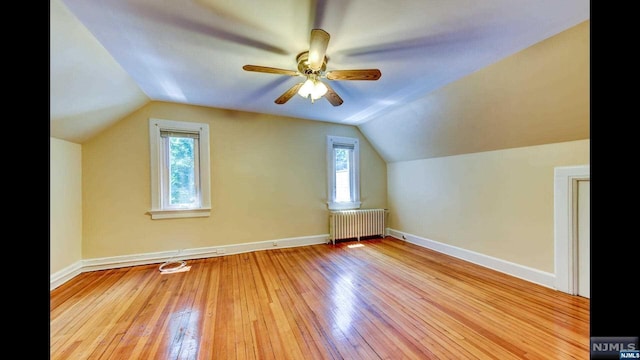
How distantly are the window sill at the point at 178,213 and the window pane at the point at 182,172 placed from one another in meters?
0.12

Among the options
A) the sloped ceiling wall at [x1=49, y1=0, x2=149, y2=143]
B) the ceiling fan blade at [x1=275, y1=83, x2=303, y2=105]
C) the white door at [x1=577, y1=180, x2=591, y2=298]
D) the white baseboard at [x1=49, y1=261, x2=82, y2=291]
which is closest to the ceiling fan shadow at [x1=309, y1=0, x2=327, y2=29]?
the ceiling fan blade at [x1=275, y1=83, x2=303, y2=105]

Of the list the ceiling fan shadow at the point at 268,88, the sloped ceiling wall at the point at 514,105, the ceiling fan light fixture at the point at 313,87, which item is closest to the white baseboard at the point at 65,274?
the ceiling fan shadow at the point at 268,88

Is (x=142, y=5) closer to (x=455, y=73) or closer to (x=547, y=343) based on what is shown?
(x=455, y=73)

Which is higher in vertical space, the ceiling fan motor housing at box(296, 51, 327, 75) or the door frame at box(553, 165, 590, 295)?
the ceiling fan motor housing at box(296, 51, 327, 75)

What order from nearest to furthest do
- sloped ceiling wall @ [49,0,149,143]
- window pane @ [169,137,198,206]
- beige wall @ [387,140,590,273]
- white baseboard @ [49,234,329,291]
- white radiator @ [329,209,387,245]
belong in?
1. sloped ceiling wall @ [49,0,149,143]
2. beige wall @ [387,140,590,273]
3. white baseboard @ [49,234,329,291]
4. window pane @ [169,137,198,206]
5. white radiator @ [329,209,387,245]

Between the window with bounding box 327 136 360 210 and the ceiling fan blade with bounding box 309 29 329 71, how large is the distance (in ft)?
8.57

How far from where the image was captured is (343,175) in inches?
187

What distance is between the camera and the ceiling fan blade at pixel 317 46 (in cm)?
160

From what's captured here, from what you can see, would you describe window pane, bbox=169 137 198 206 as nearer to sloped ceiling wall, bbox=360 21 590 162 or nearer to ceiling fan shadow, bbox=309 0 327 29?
ceiling fan shadow, bbox=309 0 327 29

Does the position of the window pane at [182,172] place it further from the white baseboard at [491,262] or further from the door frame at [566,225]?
the door frame at [566,225]

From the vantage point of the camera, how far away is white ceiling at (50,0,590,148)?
1.63 meters

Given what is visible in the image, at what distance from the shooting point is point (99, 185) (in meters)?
3.14
